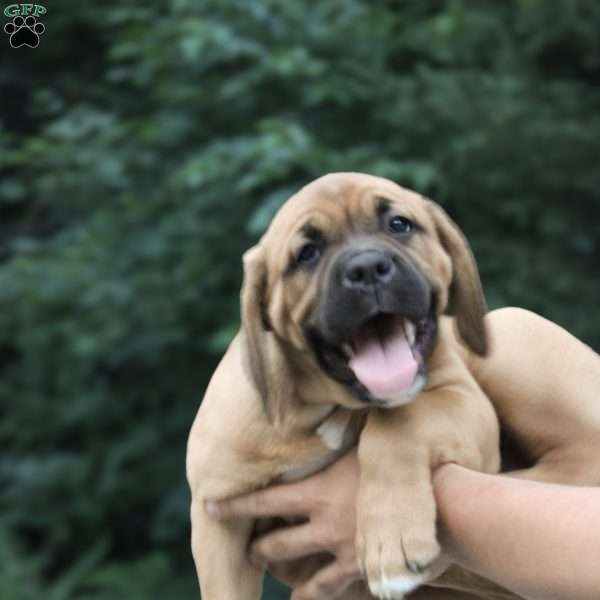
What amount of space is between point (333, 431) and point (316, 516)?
195mm

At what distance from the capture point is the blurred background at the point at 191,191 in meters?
5.32

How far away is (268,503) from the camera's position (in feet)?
8.36

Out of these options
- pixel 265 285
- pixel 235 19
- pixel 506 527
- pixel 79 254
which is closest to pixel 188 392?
pixel 79 254

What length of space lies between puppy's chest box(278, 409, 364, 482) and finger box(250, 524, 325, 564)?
12 centimetres

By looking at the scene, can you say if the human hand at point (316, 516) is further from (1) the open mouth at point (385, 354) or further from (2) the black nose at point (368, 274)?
(2) the black nose at point (368, 274)

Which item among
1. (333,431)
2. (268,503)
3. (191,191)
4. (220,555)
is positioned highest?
(333,431)

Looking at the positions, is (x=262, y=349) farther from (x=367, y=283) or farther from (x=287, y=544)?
(x=287, y=544)

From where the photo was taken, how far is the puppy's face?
2381 mm

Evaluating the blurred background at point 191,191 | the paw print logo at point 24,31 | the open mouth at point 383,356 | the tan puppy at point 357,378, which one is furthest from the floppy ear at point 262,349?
the paw print logo at point 24,31

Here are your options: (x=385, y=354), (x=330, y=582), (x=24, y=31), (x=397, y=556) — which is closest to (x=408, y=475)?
(x=397, y=556)

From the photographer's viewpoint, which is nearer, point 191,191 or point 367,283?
point 367,283

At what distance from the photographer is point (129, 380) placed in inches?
234

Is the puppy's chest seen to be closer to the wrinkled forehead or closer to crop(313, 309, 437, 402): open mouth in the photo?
crop(313, 309, 437, 402): open mouth

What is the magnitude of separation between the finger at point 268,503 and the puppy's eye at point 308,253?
0.49 m
